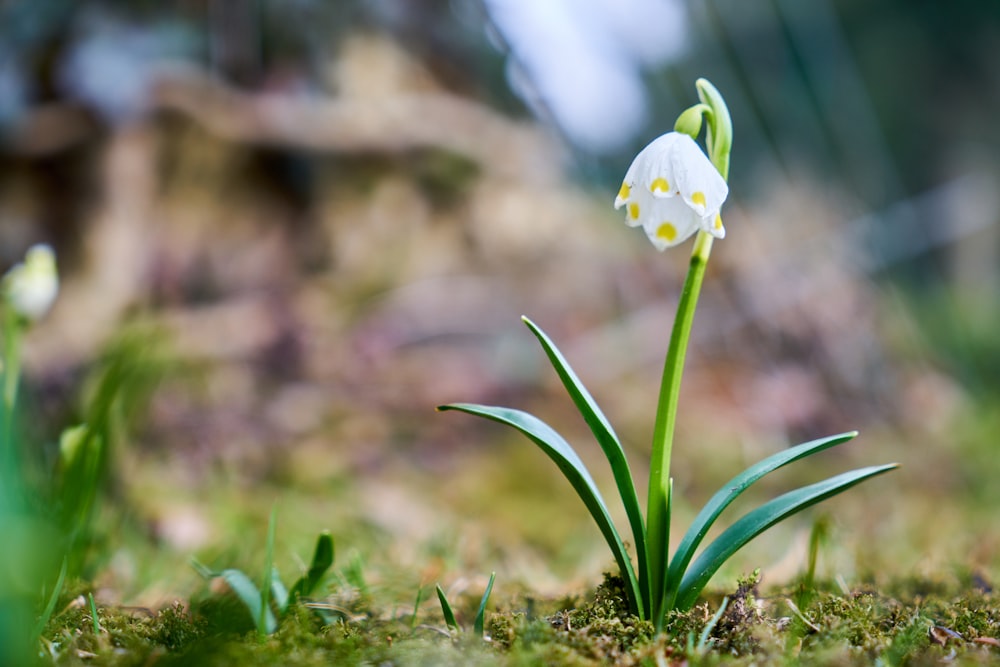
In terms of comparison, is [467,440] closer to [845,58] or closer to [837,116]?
[837,116]

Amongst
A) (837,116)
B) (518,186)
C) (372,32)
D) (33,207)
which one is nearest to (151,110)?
(33,207)

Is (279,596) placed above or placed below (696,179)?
below

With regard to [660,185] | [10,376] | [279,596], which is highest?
[660,185]

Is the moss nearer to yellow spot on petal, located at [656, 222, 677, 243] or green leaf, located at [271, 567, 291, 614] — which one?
green leaf, located at [271, 567, 291, 614]

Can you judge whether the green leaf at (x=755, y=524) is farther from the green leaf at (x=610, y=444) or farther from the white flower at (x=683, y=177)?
the white flower at (x=683, y=177)

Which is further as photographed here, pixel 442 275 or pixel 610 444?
pixel 442 275

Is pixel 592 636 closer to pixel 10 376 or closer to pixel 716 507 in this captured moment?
pixel 716 507

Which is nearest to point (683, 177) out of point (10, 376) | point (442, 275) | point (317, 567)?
point (317, 567)
